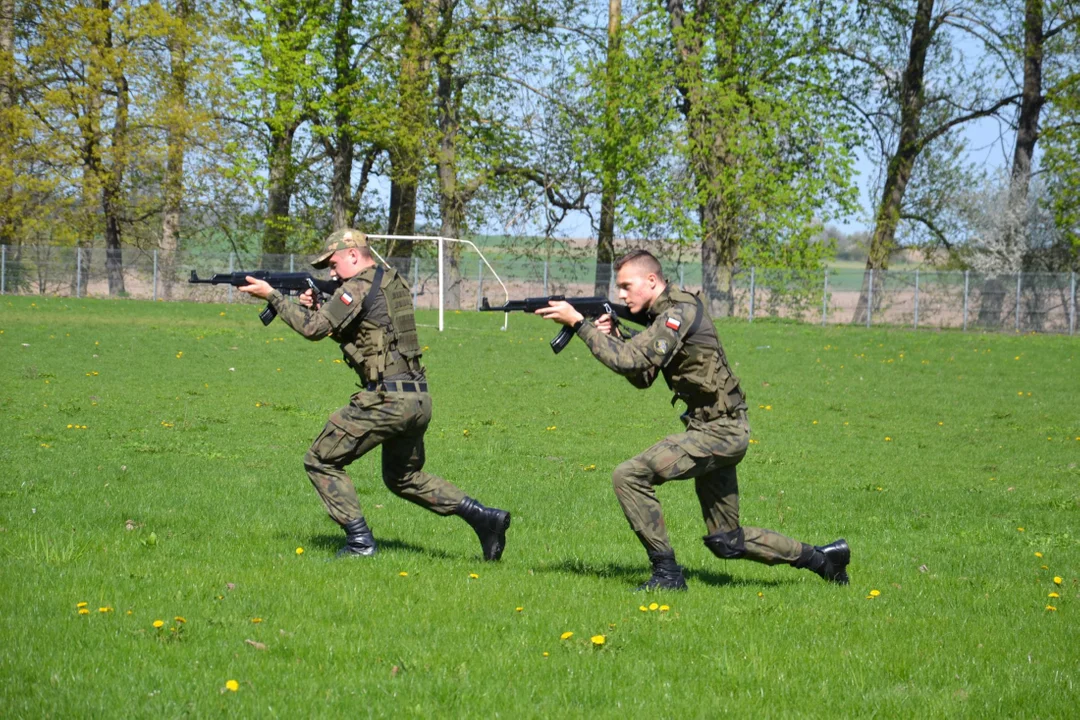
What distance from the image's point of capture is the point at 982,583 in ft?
24.7

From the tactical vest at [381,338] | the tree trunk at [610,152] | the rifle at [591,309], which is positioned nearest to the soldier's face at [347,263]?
the tactical vest at [381,338]

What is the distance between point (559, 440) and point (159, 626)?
8674mm

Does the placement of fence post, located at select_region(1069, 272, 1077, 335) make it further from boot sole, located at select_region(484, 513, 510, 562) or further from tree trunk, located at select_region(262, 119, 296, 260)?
boot sole, located at select_region(484, 513, 510, 562)

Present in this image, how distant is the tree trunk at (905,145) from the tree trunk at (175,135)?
2687 cm

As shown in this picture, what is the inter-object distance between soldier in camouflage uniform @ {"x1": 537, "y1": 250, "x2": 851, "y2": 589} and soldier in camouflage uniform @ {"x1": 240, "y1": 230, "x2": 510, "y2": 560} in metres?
1.23

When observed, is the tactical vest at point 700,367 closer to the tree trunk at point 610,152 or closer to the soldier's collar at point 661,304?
the soldier's collar at point 661,304

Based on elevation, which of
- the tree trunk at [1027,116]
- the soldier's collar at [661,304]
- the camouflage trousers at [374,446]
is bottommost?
the camouflage trousers at [374,446]

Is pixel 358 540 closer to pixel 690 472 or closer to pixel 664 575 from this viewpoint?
pixel 664 575

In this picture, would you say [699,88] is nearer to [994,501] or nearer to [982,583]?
[994,501]

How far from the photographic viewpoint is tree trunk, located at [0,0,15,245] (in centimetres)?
4475

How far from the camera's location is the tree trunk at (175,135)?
45156 millimetres

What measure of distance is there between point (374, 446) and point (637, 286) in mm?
1993

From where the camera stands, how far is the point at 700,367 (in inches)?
259

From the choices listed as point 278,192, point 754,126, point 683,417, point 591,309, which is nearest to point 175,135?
point 278,192
